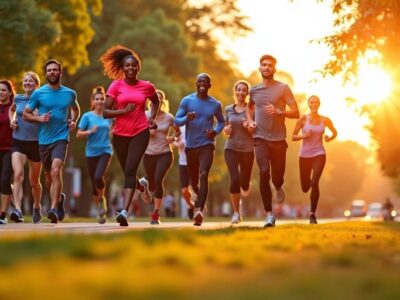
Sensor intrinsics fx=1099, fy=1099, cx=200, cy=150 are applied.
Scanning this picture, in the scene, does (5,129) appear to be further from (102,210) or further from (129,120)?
(129,120)

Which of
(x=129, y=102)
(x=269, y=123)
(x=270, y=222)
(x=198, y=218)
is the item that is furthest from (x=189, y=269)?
(x=198, y=218)

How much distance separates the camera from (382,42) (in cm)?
2100

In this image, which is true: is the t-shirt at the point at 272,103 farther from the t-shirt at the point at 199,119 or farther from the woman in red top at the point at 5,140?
the woman in red top at the point at 5,140

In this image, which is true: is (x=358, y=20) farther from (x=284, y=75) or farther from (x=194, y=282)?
(x=284, y=75)

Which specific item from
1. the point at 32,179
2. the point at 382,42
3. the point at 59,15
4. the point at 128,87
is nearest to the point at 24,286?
the point at 128,87

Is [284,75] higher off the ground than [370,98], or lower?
higher

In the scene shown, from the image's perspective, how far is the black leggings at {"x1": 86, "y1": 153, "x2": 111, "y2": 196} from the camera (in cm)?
1806

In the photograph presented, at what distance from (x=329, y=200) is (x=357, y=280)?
10973 centimetres

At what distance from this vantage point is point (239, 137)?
1711 centimetres

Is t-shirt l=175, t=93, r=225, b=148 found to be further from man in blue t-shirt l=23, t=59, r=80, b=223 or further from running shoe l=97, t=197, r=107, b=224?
running shoe l=97, t=197, r=107, b=224

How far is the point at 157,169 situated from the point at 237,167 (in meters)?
2.05

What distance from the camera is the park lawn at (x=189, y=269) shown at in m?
5.49

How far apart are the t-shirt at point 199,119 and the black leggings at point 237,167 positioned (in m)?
0.84

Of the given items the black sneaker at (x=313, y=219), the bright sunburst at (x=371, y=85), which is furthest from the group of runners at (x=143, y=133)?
the bright sunburst at (x=371, y=85)
